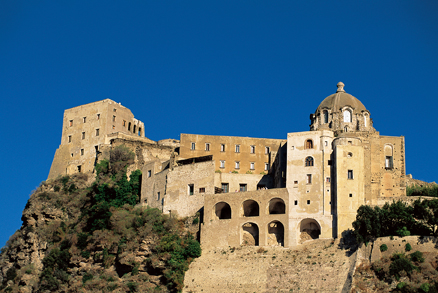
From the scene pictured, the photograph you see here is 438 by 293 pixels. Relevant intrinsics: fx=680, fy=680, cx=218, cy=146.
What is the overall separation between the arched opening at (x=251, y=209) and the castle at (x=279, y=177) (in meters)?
0.12

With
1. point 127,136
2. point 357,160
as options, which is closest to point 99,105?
point 127,136

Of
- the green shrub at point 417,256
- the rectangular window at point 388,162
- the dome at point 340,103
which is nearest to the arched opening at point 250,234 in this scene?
the rectangular window at point 388,162

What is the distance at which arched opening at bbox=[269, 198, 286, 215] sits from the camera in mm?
67500

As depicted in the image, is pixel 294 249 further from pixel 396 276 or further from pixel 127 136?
pixel 127 136

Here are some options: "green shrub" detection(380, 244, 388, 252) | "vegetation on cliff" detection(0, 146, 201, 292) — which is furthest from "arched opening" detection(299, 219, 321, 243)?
"vegetation on cliff" detection(0, 146, 201, 292)

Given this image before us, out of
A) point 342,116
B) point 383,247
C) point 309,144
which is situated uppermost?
point 342,116

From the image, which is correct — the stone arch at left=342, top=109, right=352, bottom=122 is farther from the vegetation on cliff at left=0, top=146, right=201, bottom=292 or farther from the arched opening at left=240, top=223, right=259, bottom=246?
the vegetation on cliff at left=0, top=146, right=201, bottom=292

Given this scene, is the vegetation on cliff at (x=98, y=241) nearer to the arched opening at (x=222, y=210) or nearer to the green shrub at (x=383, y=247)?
the arched opening at (x=222, y=210)

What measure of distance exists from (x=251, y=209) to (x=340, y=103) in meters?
16.0

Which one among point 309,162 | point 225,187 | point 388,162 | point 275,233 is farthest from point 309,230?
point 225,187

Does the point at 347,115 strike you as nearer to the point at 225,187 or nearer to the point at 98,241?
the point at 225,187

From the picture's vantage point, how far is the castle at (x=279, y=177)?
64500 millimetres

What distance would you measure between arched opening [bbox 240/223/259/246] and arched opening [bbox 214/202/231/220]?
2.95 meters

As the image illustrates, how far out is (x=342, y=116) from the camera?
243 ft
